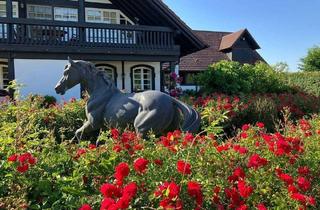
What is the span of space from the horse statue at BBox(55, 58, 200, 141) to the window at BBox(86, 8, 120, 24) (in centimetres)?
1387

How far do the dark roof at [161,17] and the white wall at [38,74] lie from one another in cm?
448

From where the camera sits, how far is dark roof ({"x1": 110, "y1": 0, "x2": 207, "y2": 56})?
57.9 feet

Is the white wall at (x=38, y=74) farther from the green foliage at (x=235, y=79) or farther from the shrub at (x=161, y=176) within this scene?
the shrub at (x=161, y=176)

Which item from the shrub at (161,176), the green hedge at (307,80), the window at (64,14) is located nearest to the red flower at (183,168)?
the shrub at (161,176)

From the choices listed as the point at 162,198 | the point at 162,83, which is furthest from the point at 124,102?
the point at 162,83

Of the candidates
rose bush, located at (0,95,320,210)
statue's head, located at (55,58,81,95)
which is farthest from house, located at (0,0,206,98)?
rose bush, located at (0,95,320,210)

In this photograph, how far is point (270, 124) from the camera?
39.4 feet

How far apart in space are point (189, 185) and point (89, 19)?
1881 centimetres

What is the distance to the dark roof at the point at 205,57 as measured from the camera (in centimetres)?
3216

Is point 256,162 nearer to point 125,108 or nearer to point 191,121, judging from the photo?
point 191,121

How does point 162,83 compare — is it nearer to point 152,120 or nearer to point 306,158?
point 152,120

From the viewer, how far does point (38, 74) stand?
651 inches

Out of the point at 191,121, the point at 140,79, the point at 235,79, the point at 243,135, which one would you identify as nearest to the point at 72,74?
the point at 191,121

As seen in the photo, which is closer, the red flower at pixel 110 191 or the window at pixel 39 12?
the red flower at pixel 110 191
